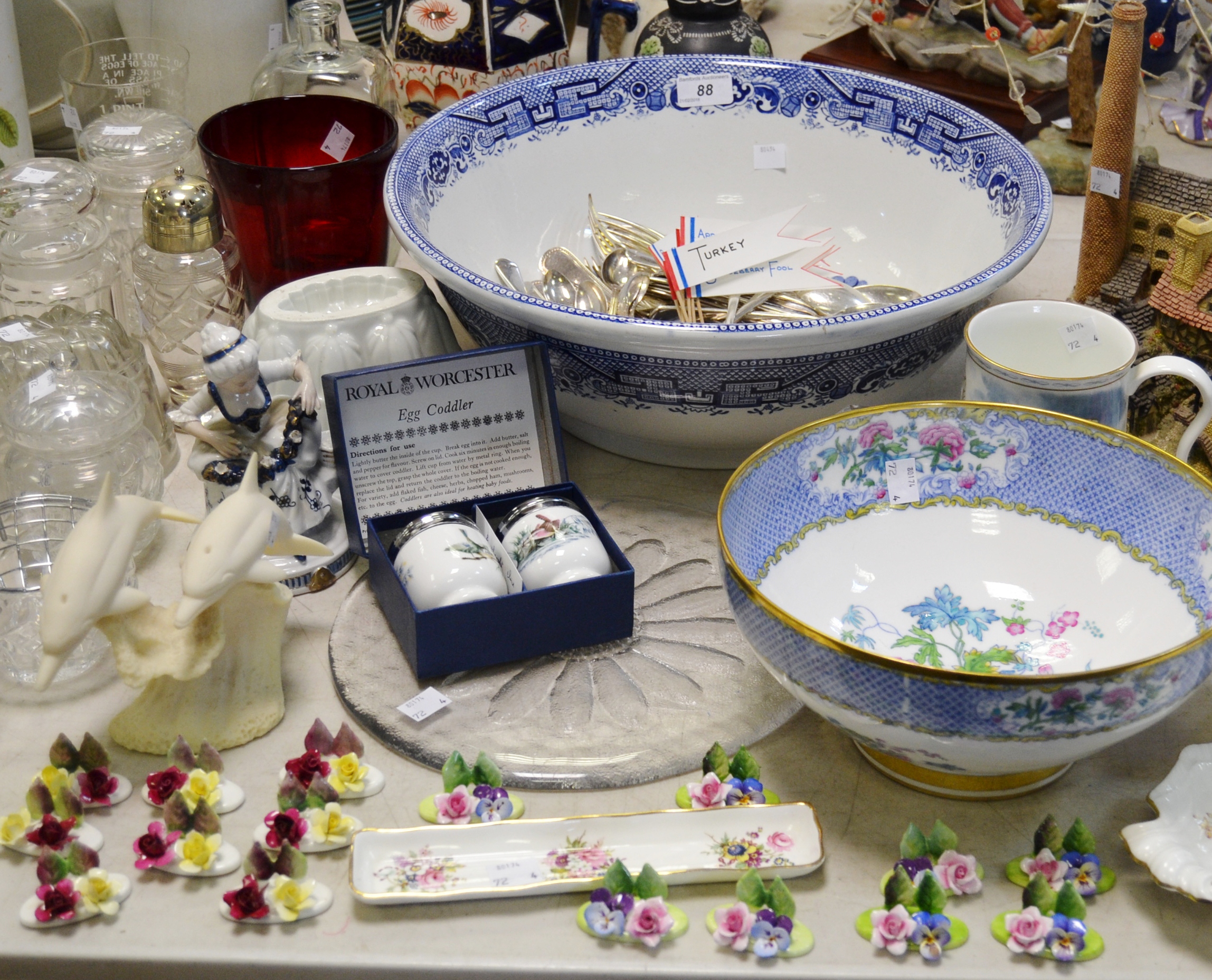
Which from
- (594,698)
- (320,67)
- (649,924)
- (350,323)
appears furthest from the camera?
(320,67)

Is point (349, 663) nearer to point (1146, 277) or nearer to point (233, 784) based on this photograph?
point (233, 784)

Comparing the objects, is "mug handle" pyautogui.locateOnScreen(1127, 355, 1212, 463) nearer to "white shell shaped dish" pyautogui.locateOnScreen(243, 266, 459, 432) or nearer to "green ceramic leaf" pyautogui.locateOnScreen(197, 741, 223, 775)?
"white shell shaped dish" pyautogui.locateOnScreen(243, 266, 459, 432)

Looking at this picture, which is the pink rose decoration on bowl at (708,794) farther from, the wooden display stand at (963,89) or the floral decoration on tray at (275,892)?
the wooden display stand at (963,89)

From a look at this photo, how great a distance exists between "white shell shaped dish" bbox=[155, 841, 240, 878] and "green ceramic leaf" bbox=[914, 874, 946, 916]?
365mm

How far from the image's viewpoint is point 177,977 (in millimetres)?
614

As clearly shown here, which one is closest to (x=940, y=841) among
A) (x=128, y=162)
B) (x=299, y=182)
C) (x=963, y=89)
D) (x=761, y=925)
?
(x=761, y=925)

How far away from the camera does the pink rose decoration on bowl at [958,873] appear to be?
2.07 ft

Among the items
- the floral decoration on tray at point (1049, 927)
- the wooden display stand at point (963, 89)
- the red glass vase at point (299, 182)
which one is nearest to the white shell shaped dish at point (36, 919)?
the floral decoration on tray at point (1049, 927)

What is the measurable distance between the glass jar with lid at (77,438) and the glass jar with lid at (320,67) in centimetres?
50

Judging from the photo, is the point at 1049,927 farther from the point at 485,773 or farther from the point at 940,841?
the point at 485,773

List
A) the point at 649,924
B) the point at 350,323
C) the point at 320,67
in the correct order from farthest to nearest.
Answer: the point at 320,67, the point at 350,323, the point at 649,924

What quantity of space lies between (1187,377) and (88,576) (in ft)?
2.35

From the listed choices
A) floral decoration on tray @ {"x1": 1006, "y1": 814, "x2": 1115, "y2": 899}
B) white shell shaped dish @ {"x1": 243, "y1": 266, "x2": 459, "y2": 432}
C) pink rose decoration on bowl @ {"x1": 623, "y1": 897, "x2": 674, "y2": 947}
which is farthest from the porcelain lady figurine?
floral decoration on tray @ {"x1": 1006, "y1": 814, "x2": 1115, "y2": 899}

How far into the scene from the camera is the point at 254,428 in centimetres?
81
